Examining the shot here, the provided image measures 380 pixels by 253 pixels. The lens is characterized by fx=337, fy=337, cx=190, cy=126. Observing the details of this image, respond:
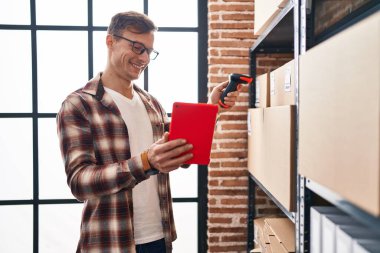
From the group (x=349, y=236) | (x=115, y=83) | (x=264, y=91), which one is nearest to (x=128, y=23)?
(x=115, y=83)

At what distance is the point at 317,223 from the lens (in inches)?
42.8

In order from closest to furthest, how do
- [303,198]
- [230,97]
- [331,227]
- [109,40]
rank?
[331,227] → [303,198] → [109,40] → [230,97]

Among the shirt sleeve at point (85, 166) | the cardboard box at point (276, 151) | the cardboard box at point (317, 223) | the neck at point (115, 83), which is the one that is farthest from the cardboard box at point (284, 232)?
the neck at point (115, 83)

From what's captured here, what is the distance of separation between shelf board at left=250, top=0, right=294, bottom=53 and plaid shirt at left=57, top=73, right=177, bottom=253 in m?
0.88

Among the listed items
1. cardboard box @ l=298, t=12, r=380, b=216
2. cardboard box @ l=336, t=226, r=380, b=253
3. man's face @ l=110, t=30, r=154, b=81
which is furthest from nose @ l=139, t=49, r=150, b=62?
cardboard box @ l=336, t=226, r=380, b=253

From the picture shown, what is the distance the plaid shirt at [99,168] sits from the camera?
1.34 metres

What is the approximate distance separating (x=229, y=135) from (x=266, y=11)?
3.66 ft

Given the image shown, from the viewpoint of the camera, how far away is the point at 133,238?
151 cm

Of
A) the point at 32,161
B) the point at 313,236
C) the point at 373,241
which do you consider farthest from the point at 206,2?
the point at 373,241

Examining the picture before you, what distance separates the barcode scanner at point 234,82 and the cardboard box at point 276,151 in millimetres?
187

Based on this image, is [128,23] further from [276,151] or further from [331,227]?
[331,227]

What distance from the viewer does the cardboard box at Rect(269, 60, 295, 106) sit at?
145 cm

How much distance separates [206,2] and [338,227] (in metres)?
2.29

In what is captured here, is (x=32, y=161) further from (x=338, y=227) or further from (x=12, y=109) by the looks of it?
(x=338, y=227)
